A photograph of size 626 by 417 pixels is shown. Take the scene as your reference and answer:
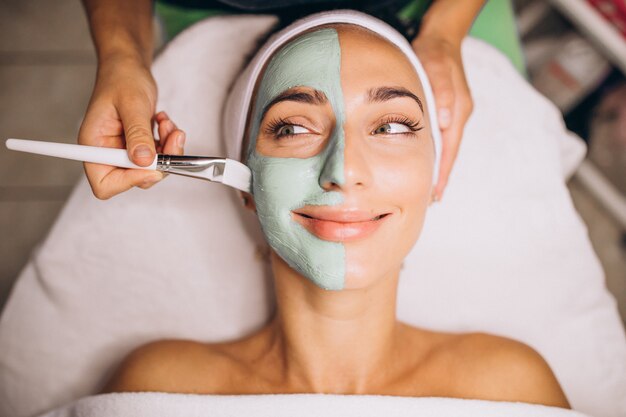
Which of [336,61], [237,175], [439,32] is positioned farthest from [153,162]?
[439,32]

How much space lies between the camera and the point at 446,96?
3.41 feet

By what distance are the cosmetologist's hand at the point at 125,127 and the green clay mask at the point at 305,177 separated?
0.58 ft

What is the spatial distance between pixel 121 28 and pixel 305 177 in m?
0.60

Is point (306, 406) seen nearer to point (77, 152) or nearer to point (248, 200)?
point (248, 200)

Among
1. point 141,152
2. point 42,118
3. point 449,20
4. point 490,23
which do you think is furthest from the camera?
point 42,118

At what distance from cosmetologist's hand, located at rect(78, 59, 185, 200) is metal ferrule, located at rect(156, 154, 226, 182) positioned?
2cm

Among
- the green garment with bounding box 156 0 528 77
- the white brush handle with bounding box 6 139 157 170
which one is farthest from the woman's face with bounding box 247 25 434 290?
the green garment with bounding box 156 0 528 77

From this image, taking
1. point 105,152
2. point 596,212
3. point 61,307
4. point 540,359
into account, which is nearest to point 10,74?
point 61,307

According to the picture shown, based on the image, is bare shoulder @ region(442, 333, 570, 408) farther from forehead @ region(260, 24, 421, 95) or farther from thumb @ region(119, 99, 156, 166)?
thumb @ region(119, 99, 156, 166)

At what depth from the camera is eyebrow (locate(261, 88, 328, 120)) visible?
2.72 feet

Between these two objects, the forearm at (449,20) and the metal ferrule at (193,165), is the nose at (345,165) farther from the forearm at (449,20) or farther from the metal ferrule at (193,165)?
the forearm at (449,20)

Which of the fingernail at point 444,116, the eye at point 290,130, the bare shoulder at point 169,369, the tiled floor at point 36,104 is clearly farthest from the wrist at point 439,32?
the tiled floor at point 36,104

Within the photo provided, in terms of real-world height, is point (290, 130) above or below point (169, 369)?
above

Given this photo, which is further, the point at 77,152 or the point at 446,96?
the point at 446,96
